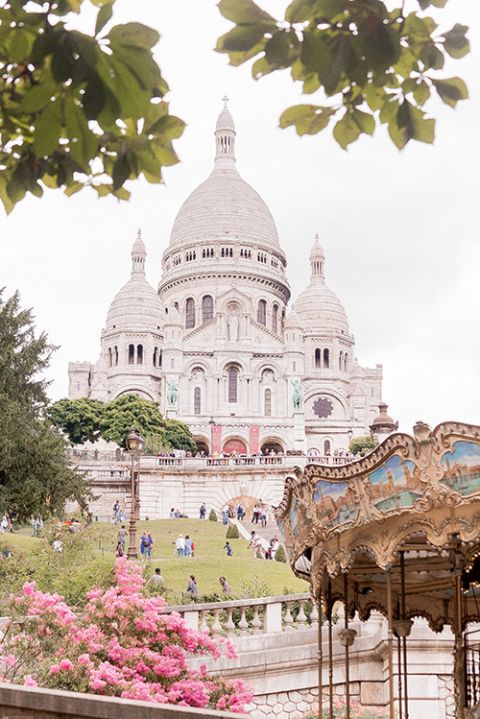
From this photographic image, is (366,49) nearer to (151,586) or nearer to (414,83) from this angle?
(414,83)

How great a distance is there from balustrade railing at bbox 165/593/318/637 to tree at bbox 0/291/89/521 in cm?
993

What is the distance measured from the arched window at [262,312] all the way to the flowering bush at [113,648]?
208 ft

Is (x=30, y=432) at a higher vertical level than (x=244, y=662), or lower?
higher

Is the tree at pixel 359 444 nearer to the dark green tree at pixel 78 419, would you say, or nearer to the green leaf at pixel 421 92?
the dark green tree at pixel 78 419

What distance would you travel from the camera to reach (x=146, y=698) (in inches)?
434

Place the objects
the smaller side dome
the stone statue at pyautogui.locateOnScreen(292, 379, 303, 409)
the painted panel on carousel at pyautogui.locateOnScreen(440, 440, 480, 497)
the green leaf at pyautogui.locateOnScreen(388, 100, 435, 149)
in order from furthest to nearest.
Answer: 1. the stone statue at pyautogui.locateOnScreen(292, 379, 303, 409)
2. the smaller side dome
3. the painted panel on carousel at pyautogui.locateOnScreen(440, 440, 480, 497)
4. the green leaf at pyautogui.locateOnScreen(388, 100, 435, 149)

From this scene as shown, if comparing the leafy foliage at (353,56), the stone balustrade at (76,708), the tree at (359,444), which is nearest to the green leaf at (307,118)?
the leafy foliage at (353,56)

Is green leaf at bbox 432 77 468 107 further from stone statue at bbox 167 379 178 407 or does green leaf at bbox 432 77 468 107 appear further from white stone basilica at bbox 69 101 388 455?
stone statue at bbox 167 379 178 407

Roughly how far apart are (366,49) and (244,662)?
40.6ft

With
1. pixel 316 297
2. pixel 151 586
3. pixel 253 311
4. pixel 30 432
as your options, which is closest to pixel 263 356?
pixel 253 311

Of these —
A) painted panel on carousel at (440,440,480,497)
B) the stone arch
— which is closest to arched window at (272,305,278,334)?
the stone arch

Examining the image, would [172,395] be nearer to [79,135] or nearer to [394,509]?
[394,509]

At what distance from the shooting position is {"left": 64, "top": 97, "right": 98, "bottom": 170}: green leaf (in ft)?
11.8

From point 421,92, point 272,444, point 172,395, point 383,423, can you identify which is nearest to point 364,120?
point 421,92
